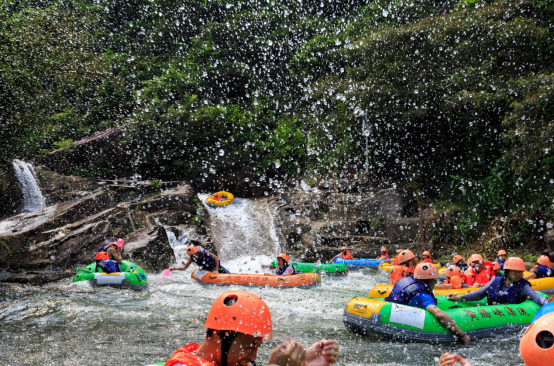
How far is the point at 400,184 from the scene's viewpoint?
1662 cm

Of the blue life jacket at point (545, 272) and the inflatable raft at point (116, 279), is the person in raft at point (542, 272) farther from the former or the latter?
the inflatable raft at point (116, 279)

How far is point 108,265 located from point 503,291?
316 inches

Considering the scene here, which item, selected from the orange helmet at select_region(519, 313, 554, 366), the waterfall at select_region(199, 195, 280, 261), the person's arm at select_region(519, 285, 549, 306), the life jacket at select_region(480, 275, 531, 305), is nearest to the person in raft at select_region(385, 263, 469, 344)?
the life jacket at select_region(480, 275, 531, 305)

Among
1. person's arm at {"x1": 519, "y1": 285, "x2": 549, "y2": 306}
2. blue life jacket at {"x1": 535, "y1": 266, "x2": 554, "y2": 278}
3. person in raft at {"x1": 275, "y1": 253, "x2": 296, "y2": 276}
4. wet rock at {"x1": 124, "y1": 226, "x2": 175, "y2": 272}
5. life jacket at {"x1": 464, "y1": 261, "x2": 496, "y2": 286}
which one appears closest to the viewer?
person's arm at {"x1": 519, "y1": 285, "x2": 549, "y2": 306}

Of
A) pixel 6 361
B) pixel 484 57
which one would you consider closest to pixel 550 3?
pixel 484 57

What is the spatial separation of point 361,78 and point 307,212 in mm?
6132

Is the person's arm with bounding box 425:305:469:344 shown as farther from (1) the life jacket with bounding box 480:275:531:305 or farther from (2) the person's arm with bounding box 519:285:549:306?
(2) the person's arm with bounding box 519:285:549:306

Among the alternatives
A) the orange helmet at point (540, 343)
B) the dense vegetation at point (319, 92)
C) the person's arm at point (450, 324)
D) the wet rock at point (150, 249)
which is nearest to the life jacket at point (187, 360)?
the orange helmet at point (540, 343)

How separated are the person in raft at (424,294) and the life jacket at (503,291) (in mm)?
1107

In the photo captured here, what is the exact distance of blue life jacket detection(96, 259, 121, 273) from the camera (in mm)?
8977

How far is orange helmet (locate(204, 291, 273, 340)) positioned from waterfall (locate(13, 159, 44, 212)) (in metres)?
15.0

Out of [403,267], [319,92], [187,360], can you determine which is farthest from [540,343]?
[319,92]

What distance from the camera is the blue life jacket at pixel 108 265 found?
29.5 ft

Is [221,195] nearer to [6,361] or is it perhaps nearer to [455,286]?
[455,286]
